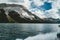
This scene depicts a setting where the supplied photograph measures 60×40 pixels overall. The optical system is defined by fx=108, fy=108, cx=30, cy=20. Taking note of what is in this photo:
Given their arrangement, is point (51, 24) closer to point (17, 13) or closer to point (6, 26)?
point (17, 13)

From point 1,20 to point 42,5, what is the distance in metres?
0.52

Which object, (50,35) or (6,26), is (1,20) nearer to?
(6,26)

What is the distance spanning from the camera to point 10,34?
1.25 metres

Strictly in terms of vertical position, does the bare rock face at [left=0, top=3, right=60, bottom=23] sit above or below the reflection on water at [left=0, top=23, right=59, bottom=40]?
above

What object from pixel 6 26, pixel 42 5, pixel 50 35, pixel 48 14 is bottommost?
pixel 50 35

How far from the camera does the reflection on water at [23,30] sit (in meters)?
1.25

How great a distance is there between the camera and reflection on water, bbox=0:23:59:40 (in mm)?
1250

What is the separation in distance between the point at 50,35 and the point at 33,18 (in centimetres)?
28

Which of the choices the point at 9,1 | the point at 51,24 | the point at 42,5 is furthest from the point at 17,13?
the point at 51,24

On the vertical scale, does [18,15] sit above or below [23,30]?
above

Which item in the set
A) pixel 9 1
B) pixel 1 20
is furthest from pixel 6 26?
pixel 9 1

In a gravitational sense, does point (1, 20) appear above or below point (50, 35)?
above

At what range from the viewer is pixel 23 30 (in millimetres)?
1258

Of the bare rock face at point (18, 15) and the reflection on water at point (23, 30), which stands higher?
the bare rock face at point (18, 15)
